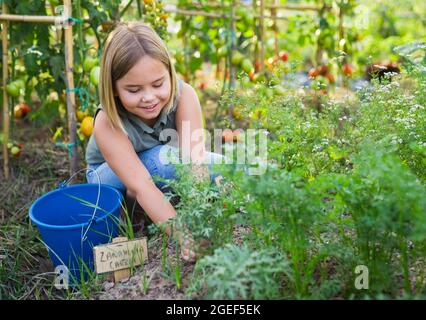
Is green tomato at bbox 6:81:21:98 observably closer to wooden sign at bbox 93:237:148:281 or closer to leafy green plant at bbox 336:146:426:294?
wooden sign at bbox 93:237:148:281

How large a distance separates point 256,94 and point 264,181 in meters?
0.75

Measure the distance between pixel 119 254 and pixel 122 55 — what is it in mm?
699

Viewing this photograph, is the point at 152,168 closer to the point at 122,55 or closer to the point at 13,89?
the point at 122,55

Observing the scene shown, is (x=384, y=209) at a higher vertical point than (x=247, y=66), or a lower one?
lower

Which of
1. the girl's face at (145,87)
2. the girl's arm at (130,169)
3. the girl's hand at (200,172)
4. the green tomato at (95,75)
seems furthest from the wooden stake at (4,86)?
the girl's hand at (200,172)

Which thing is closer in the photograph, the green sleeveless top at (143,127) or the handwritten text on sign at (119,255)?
the handwritten text on sign at (119,255)

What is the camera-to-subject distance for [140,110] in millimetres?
1901

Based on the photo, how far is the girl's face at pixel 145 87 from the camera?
5.88ft

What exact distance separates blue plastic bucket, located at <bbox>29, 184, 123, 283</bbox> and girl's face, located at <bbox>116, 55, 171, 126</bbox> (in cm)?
34

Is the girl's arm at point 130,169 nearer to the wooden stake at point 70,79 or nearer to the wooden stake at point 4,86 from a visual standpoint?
the wooden stake at point 70,79

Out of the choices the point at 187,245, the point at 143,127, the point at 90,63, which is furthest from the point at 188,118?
the point at 187,245

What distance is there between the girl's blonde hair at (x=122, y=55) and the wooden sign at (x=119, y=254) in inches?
19.4

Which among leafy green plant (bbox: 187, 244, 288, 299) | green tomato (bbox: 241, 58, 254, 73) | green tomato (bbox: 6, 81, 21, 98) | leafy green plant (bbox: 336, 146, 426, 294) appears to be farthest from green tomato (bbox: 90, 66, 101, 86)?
leafy green plant (bbox: 336, 146, 426, 294)
